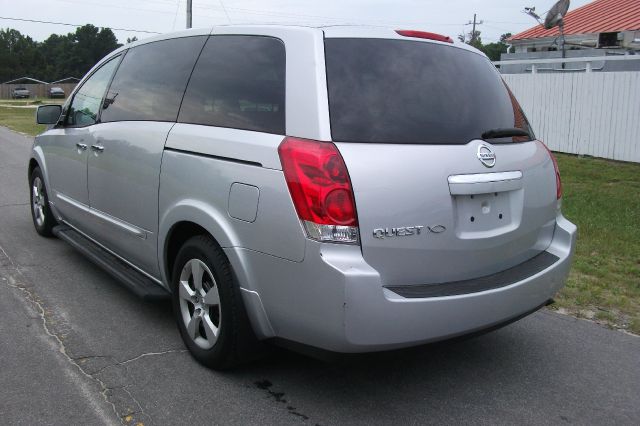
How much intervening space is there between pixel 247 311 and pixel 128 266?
1645 mm

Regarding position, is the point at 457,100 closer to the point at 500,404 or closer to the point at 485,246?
the point at 485,246

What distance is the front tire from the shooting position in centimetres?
625

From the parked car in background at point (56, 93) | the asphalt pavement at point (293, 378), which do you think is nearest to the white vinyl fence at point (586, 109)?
the asphalt pavement at point (293, 378)

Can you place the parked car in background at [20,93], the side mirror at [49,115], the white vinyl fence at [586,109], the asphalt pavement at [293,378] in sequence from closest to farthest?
the asphalt pavement at [293,378] → the side mirror at [49,115] → the white vinyl fence at [586,109] → the parked car in background at [20,93]

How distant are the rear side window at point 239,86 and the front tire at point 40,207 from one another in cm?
299

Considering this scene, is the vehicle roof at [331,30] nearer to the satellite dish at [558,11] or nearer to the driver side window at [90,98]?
the driver side window at [90,98]

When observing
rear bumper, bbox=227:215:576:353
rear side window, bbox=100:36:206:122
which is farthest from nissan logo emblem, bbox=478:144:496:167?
rear side window, bbox=100:36:206:122

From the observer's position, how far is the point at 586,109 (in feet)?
42.0

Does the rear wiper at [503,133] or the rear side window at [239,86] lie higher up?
the rear side window at [239,86]

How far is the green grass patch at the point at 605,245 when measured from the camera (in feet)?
16.1

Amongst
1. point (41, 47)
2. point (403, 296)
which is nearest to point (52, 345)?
point (403, 296)

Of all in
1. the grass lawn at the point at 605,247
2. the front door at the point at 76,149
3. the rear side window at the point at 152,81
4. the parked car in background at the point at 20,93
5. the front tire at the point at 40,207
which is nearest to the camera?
the rear side window at the point at 152,81

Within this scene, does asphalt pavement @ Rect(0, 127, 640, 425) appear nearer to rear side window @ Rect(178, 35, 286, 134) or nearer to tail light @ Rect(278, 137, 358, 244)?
tail light @ Rect(278, 137, 358, 244)

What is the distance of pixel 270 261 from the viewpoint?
305cm
